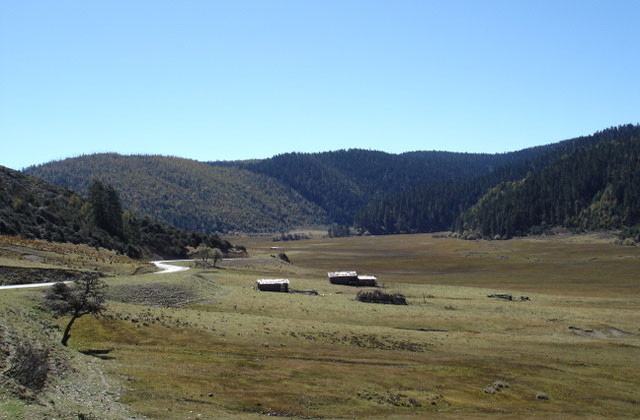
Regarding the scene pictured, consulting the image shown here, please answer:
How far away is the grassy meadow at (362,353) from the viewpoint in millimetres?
31531

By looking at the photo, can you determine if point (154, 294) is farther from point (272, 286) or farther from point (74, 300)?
point (272, 286)

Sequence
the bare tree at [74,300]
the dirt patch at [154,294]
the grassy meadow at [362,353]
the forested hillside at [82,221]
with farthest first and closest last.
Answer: the forested hillside at [82,221]
the dirt patch at [154,294]
the bare tree at [74,300]
the grassy meadow at [362,353]

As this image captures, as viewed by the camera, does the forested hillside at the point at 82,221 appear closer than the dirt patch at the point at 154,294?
No

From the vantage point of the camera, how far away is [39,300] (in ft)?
139

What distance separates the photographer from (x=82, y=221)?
105062 mm

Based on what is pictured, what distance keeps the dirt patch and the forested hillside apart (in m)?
34.4

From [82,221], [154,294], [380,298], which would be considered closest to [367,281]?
Answer: [380,298]

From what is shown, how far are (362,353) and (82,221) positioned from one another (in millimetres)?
78095

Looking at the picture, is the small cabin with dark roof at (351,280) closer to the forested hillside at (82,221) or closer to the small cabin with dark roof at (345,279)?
the small cabin with dark roof at (345,279)

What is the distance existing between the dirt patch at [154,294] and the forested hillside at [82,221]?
34.4m

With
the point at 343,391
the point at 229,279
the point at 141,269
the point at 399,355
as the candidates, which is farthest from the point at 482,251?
the point at 343,391

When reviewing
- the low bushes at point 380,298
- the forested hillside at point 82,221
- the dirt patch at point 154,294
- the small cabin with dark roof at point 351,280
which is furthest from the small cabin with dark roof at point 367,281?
the forested hillside at point 82,221

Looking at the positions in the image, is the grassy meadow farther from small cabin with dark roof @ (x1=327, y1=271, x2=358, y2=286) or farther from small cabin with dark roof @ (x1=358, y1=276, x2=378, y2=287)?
small cabin with dark roof @ (x1=358, y1=276, x2=378, y2=287)

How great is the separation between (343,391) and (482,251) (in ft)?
463
